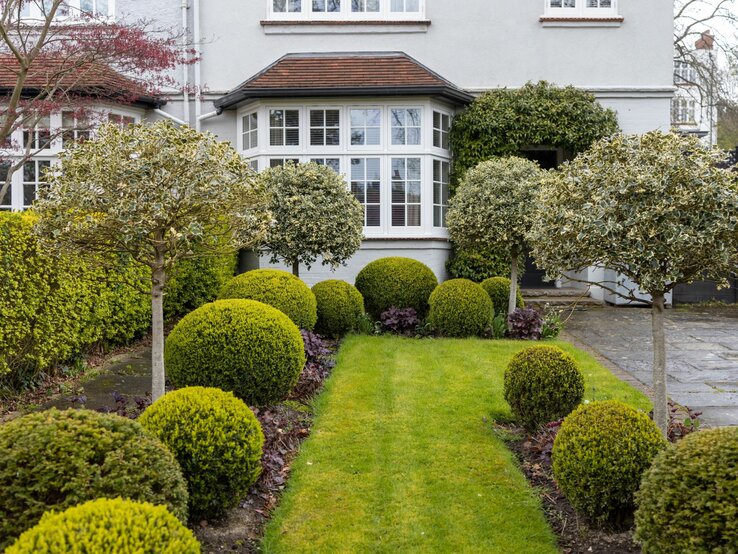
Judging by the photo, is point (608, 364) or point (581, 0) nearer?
point (608, 364)

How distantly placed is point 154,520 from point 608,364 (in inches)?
289

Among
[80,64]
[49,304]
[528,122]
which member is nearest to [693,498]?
[49,304]

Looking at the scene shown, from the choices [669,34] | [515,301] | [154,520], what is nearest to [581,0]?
[669,34]

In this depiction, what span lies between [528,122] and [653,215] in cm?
958

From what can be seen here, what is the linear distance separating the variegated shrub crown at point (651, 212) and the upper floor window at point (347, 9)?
10.5 meters

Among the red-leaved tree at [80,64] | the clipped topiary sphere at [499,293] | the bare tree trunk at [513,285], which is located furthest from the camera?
the clipped topiary sphere at [499,293]

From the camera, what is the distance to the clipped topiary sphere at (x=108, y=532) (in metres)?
2.41

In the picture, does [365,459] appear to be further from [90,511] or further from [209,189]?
[90,511]

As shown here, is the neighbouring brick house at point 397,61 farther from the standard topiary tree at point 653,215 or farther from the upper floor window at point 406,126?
the standard topiary tree at point 653,215

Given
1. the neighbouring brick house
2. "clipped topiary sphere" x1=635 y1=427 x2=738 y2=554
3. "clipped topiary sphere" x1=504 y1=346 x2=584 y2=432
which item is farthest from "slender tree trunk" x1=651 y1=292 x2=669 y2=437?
the neighbouring brick house

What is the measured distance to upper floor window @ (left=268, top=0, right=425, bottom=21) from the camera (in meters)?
14.4

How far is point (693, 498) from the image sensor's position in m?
3.14

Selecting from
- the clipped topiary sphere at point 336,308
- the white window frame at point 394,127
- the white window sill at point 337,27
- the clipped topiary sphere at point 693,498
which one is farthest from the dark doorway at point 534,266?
the clipped topiary sphere at point 693,498

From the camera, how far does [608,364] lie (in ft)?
29.0
